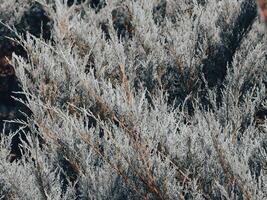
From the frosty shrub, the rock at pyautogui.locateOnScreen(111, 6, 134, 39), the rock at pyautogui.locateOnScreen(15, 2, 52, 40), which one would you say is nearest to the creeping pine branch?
the frosty shrub

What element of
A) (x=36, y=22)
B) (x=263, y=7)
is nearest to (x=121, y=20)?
(x=36, y=22)

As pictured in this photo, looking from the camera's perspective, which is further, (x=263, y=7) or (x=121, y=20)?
(x=121, y=20)

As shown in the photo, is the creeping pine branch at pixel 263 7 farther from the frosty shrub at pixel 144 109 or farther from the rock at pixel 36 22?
the rock at pixel 36 22

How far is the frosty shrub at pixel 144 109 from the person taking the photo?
1.93 metres

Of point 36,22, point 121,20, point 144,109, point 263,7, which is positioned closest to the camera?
Result: point 263,7

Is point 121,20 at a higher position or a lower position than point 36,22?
higher

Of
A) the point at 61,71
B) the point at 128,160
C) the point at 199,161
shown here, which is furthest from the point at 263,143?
the point at 61,71

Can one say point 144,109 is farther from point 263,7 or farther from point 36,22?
point 36,22

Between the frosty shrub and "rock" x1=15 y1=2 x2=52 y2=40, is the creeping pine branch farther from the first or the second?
"rock" x1=15 y1=2 x2=52 y2=40

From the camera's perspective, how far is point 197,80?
10.4 feet

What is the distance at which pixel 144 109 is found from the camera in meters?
2.59

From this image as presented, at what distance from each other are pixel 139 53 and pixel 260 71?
1.08m

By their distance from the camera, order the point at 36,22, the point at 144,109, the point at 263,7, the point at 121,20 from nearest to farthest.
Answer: the point at 263,7
the point at 144,109
the point at 121,20
the point at 36,22

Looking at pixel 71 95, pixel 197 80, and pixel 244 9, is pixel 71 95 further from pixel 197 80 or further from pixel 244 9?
pixel 244 9
